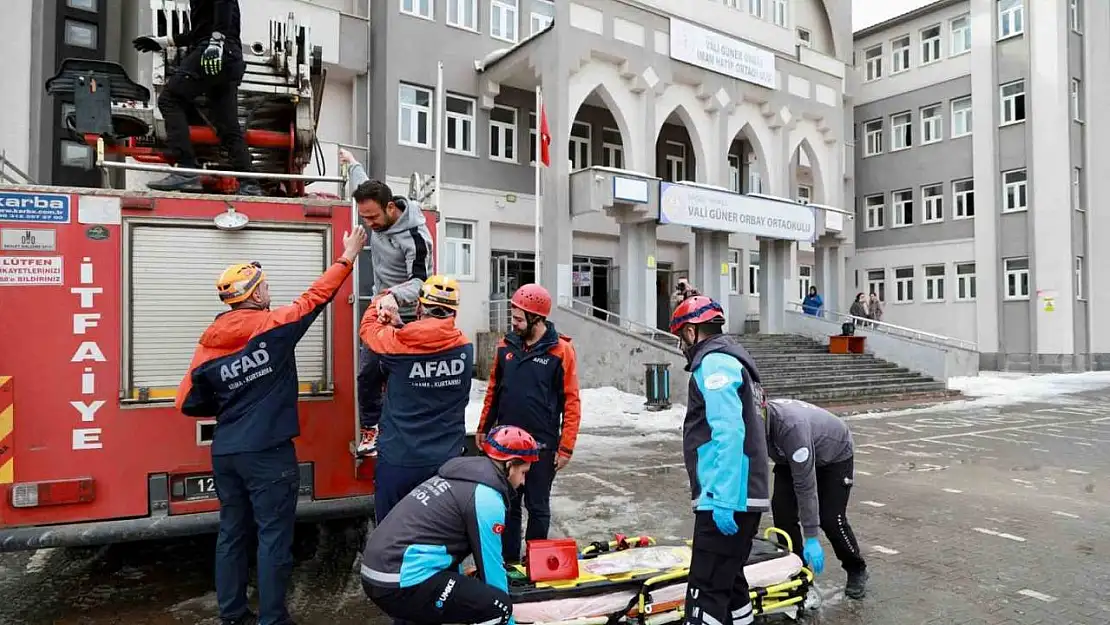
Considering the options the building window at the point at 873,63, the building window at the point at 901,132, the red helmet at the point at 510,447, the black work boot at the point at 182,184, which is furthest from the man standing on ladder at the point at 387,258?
the building window at the point at 873,63

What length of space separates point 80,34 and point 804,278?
27255mm

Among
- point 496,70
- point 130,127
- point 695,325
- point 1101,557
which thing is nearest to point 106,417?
point 130,127

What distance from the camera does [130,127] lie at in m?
6.08

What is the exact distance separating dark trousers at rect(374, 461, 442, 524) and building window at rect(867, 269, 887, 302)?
3301 centimetres

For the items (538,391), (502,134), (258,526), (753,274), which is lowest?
(258,526)

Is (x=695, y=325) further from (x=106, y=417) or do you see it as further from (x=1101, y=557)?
(x=1101, y=557)

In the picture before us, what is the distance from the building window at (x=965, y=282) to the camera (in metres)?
30.1

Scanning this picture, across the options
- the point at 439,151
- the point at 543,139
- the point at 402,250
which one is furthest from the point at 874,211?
the point at 402,250

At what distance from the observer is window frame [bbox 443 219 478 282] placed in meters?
21.0

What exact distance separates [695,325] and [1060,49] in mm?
30804

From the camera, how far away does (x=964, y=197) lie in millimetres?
30719

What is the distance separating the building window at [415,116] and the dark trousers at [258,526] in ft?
56.5

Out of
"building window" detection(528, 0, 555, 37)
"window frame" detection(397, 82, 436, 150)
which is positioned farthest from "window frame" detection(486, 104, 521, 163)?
"building window" detection(528, 0, 555, 37)

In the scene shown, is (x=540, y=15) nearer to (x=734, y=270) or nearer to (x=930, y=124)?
(x=734, y=270)
